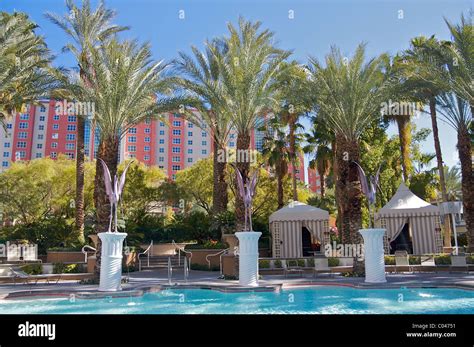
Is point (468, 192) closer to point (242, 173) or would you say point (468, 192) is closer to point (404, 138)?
point (404, 138)

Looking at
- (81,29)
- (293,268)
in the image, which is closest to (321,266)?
(293,268)

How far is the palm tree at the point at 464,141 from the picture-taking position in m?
19.4

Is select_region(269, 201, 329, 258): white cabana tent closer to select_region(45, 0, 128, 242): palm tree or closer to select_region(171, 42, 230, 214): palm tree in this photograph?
select_region(171, 42, 230, 214): palm tree

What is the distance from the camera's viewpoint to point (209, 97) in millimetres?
19750

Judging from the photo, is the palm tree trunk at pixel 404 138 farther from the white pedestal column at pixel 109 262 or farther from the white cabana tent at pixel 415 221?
the white pedestal column at pixel 109 262

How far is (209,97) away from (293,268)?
341 inches

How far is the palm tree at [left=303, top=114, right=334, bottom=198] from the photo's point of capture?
26.6 metres

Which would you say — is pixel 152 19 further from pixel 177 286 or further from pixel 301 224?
pixel 301 224

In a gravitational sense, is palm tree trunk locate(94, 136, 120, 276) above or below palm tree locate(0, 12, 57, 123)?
below

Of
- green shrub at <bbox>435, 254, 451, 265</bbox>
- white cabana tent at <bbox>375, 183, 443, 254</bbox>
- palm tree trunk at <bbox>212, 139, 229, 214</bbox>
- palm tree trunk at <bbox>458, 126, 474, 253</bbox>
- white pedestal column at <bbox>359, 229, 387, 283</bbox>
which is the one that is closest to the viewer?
white pedestal column at <bbox>359, 229, 387, 283</bbox>

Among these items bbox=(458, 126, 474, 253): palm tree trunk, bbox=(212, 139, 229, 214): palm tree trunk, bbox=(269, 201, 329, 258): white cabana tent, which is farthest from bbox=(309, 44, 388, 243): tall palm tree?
bbox=(212, 139, 229, 214): palm tree trunk

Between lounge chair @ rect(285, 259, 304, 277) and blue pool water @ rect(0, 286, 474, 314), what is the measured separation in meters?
3.28

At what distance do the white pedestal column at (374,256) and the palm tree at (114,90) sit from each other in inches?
387
